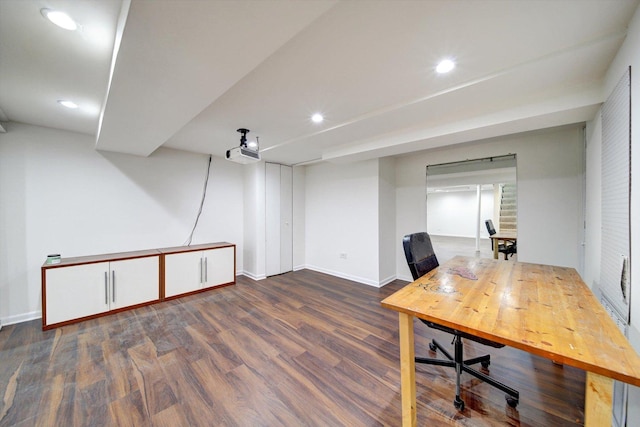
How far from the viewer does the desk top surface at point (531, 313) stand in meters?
0.81

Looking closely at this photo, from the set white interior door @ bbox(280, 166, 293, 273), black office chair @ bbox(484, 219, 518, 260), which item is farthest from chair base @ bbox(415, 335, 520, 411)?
white interior door @ bbox(280, 166, 293, 273)

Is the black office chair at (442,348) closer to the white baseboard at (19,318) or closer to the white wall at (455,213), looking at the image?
the white wall at (455,213)

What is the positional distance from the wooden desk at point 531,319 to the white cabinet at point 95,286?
345 centimetres

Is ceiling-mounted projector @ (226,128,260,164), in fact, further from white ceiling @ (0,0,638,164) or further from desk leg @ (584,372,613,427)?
desk leg @ (584,372,613,427)

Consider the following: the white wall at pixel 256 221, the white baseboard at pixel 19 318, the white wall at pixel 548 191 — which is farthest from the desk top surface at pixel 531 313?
the white baseboard at pixel 19 318

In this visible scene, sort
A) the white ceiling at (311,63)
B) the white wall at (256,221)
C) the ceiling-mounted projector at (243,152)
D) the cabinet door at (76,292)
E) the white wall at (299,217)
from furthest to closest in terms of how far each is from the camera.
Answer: the white wall at (299,217)
the white wall at (256,221)
the ceiling-mounted projector at (243,152)
the cabinet door at (76,292)
the white ceiling at (311,63)

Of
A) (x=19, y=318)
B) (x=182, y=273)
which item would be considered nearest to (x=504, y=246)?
(x=182, y=273)

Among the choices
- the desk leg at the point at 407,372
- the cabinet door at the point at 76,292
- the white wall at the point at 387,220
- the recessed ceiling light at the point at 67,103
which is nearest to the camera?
the desk leg at the point at 407,372

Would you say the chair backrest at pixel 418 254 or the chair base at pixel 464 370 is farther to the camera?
the chair backrest at pixel 418 254

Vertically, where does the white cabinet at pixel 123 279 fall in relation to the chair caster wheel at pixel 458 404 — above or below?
above

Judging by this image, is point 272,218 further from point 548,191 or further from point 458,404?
point 548,191

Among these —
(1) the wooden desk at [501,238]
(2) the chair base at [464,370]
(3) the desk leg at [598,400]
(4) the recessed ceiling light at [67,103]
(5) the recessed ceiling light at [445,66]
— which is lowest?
(2) the chair base at [464,370]

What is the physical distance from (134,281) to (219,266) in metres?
1.15

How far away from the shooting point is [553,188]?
2.76 meters
